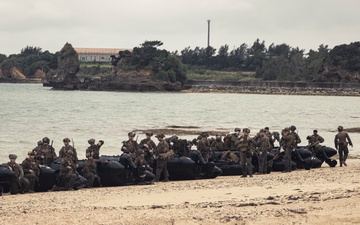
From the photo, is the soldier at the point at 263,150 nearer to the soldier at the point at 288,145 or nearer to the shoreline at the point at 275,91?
the soldier at the point at 288,145

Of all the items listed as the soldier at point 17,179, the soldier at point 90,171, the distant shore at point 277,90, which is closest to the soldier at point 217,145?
the soldier at point 90,171

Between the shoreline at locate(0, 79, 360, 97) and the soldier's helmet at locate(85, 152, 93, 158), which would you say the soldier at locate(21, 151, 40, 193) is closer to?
the soldier's helmet at locate(85, 152, 93, 158)

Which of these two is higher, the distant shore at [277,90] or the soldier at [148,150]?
the soldier at [148,150]

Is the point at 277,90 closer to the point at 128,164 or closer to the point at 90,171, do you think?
the point at 128,164

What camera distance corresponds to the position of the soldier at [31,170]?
Result: 1800 cm

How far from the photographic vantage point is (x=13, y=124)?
52.5 m

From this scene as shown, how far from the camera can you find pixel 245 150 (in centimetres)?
2102

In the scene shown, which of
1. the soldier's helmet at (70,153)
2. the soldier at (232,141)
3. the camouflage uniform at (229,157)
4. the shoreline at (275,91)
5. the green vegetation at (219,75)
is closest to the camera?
the soldier's helmet at (70,153)

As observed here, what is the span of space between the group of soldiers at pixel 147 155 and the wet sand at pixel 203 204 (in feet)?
2.26

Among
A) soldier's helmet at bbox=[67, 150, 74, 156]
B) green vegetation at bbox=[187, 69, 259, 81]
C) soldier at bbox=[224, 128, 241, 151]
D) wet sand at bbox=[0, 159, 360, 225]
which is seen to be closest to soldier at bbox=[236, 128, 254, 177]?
wet sand at bbox=[0, 159, 360, 225]

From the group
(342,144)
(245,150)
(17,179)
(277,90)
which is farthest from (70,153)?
(277,90)

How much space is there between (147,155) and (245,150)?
2.92 m

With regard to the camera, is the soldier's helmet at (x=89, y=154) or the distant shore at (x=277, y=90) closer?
the soldier's helmet at (x=89, y=154)

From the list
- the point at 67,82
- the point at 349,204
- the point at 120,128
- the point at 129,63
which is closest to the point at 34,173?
the point at 349,204
